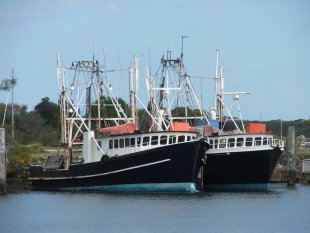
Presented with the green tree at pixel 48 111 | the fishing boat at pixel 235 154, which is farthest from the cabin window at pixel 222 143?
the green tree at pixel 48 111

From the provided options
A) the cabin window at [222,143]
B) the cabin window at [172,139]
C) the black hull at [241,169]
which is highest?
the cabin window at [172,139]

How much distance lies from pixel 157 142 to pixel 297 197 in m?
10.0

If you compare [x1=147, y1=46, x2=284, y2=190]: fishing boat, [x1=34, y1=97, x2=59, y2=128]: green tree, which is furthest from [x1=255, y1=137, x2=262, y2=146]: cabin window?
[x1=34, y1=97, x2=59, y2=128]: green tree

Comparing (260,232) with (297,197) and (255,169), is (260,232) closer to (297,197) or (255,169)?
(297,197)

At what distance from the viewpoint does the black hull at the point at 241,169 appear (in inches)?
3088

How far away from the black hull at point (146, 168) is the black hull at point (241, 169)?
6132 mm

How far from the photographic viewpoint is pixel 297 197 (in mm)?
73312

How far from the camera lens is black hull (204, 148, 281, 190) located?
257ft

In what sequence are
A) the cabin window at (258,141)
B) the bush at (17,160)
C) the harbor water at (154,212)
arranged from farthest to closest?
the bush at (17,160)
the cabin window at (258,141)
the harbor water at (154,212)

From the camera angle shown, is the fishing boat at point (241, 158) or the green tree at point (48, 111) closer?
the fishing boat at point (241, 158)

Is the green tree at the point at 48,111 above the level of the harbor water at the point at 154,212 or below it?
above

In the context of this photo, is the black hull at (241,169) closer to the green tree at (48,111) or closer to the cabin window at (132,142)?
the cabin window at (132,142)

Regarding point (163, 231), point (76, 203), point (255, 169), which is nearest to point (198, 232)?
point (163, 231)

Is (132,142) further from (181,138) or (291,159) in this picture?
(291,159)
